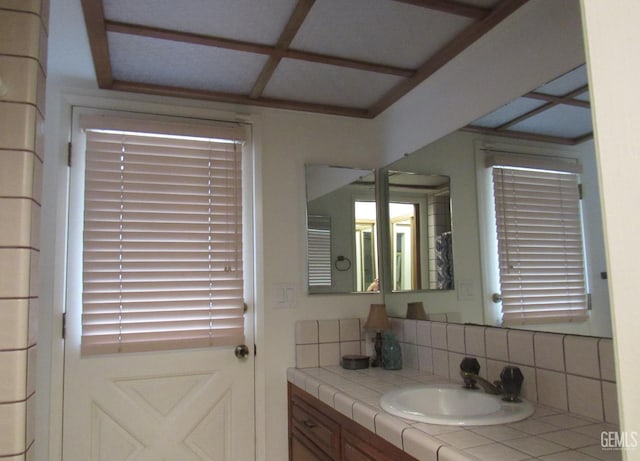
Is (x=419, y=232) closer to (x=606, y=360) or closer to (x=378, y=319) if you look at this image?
(x=378, y=319)

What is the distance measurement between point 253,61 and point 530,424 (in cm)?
171

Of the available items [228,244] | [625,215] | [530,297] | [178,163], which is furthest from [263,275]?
[625,215]

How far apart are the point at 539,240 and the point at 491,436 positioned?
0.71 meters

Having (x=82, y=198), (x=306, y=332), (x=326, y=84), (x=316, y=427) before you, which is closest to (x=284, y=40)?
(x=326, y=84)

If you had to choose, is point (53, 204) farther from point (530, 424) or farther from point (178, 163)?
point (530, 424)

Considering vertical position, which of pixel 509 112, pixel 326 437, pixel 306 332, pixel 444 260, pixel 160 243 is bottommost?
pixel 326 437

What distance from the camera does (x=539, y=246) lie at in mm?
1572

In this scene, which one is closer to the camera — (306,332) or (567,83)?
(567,83)

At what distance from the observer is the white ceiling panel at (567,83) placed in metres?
1.38

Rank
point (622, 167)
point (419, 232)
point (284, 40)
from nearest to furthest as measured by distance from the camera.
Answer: point (622, 167) → point (284, 40) → point (419, 232)

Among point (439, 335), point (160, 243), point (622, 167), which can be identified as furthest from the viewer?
point (160, 243)

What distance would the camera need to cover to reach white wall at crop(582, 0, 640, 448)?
0.45 m

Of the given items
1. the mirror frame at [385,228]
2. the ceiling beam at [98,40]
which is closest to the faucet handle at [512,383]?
the mirror frame at [385,228]

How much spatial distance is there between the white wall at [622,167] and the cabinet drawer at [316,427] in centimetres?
139
